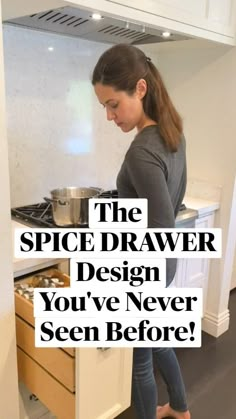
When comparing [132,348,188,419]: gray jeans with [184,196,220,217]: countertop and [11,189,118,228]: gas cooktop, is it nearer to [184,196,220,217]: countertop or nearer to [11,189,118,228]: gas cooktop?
[11,189,118,228]: gas cooktop

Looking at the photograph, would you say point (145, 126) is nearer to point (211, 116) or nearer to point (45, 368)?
point (45, 368)

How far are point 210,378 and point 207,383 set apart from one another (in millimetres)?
44

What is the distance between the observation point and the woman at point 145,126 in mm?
1003

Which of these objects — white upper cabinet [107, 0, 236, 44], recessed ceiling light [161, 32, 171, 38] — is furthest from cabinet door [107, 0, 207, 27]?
recessed ceiling light [161, 32, 171, 38]

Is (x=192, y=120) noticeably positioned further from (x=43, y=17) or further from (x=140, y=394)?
(x=140, y=394)

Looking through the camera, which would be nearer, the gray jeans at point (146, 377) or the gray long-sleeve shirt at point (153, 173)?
the gray long-sleeve shirt at point (153, 173)

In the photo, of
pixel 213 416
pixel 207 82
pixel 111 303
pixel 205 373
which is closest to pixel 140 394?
pixel 111 303

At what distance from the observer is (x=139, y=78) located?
1035 mm

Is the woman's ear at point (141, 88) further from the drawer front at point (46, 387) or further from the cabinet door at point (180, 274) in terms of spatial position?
the cabinet door at point (180, 274)

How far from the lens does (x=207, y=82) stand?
6.40 ft

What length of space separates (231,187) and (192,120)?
45 centimetres

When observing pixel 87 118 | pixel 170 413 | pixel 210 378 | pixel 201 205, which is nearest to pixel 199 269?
pixel 201 205

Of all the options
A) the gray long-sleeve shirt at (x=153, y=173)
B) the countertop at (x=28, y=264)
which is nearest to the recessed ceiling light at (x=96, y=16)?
the gray long-sleeve shirt at (x=153, y=173)

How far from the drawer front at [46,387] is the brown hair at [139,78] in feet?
2.47
